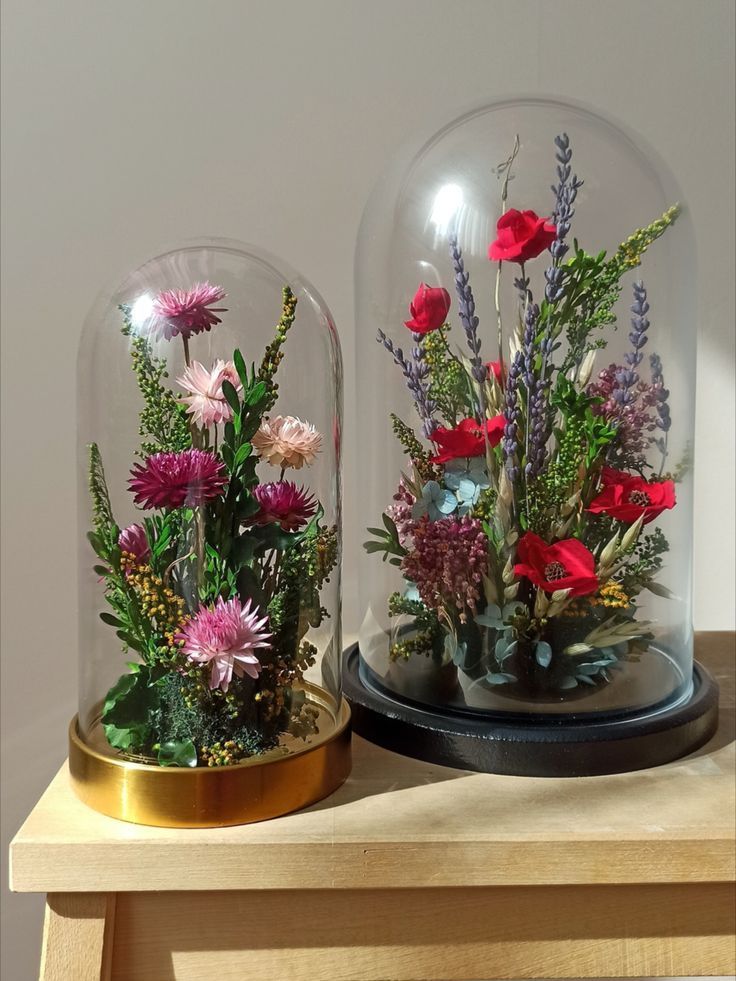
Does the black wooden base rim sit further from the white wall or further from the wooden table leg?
the white wall

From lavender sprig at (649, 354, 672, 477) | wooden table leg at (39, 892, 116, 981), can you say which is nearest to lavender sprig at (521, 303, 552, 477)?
lavender sprig at (649, 354, 672, 477)

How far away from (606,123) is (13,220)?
2.56ft

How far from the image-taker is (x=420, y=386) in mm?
835

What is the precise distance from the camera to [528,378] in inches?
30.6

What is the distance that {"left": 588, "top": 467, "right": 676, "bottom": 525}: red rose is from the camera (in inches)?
30.8

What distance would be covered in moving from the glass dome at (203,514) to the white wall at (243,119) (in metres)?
0.53

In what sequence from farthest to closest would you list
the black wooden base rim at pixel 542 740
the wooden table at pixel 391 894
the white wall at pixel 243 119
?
the white wall at pixel 243 119 < the black wooden base rim at pixel 542 740 < the wooden table at pixel 391 894

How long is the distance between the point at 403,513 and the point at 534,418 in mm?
141

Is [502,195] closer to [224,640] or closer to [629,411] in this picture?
[629,411]

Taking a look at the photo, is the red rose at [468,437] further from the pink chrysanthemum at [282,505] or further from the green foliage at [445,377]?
the pink chrysanthemum at [282,505]

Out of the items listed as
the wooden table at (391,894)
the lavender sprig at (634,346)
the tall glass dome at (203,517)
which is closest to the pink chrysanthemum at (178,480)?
the tall glass dome at (203,517)

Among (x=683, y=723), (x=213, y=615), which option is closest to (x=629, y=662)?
(x=683, y=723)

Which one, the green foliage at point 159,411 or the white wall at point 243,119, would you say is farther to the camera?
the white wall at point 243,119

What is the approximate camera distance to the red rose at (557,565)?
762 millimetres
